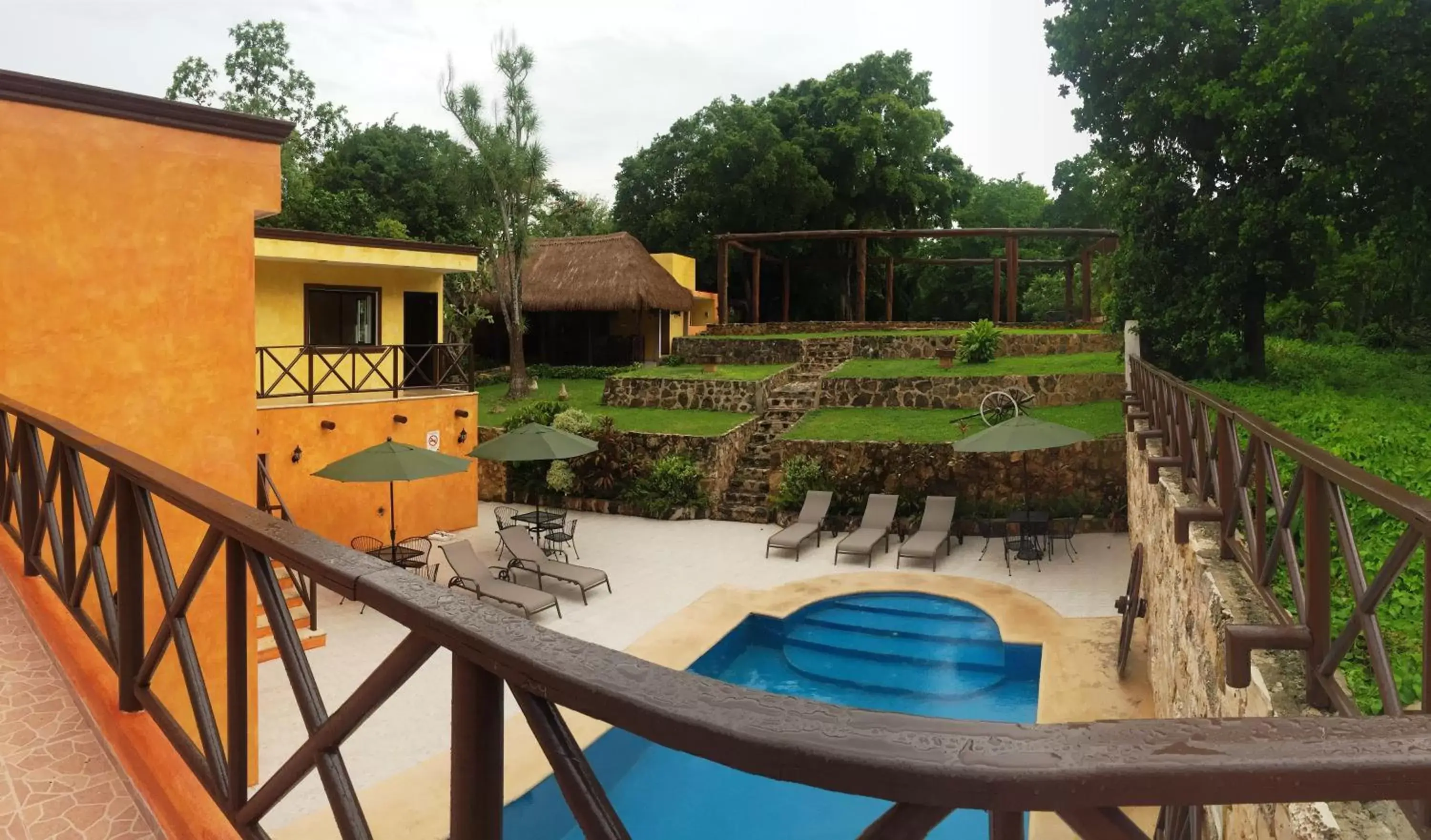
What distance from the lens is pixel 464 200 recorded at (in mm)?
22297

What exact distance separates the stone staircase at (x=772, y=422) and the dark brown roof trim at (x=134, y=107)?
10.6 metres

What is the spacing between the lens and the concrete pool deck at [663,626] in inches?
248

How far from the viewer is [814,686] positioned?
9367 mm

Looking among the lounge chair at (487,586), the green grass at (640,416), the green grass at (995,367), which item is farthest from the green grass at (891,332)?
the lounge chair at (487,586)

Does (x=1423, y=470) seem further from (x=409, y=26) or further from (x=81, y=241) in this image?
(x=409, y=26)

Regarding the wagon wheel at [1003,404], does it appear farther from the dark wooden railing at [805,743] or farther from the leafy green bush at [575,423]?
the dark wooden railing at [805,743]

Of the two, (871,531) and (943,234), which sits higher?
(943,234)

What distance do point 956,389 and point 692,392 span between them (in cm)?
575

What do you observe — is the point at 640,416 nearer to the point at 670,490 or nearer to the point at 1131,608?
the point at 670,490

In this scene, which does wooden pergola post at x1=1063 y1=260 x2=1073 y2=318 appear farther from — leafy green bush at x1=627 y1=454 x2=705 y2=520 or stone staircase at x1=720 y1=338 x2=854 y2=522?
leafy green bush at x1=627 y1=454 x2=705 y2=520

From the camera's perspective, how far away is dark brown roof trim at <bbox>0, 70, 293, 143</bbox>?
5637 millimetres

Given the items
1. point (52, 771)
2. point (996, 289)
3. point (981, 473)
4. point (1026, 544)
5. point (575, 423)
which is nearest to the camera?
point (52, 771)

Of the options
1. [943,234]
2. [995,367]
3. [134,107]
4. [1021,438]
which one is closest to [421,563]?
[134,107]

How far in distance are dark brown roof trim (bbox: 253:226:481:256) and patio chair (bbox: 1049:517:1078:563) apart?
1107 centimetres
